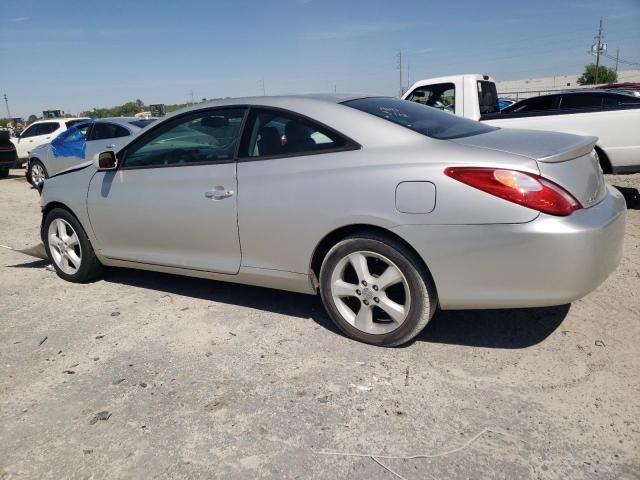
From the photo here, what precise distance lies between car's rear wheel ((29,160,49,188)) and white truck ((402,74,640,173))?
8.42 meters

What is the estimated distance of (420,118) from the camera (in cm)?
357

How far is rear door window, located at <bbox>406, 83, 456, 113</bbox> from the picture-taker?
346 inches

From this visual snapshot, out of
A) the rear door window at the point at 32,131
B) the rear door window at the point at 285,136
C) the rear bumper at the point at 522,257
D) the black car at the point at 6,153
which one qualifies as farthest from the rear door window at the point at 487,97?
the rear door window at the point at 32,131

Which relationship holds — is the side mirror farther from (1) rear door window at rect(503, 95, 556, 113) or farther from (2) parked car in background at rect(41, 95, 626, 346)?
(1) rear door window at rect(503, 95, 556, 113)

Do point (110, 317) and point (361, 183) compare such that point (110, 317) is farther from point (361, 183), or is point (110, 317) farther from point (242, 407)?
point (361, 183)

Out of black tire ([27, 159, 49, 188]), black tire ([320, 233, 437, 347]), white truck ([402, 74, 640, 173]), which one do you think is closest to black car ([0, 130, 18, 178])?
black tire ([27, 159, 49, 188])

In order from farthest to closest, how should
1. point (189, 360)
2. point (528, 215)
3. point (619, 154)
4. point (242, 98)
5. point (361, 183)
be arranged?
point (619, 154) → point (242, 98) → point (189, 360) → point (361, 183) → point (528, 215)

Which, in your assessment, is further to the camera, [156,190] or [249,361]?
[156,190]

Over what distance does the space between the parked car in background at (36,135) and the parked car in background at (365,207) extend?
13.1 m

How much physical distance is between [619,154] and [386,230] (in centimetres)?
551

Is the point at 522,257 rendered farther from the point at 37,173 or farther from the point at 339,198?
the point at 37,173

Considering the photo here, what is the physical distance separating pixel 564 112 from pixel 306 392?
6.39 meters

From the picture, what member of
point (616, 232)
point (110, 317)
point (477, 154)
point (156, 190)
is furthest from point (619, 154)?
point (110, 317)

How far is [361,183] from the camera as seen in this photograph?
10.2 feet
